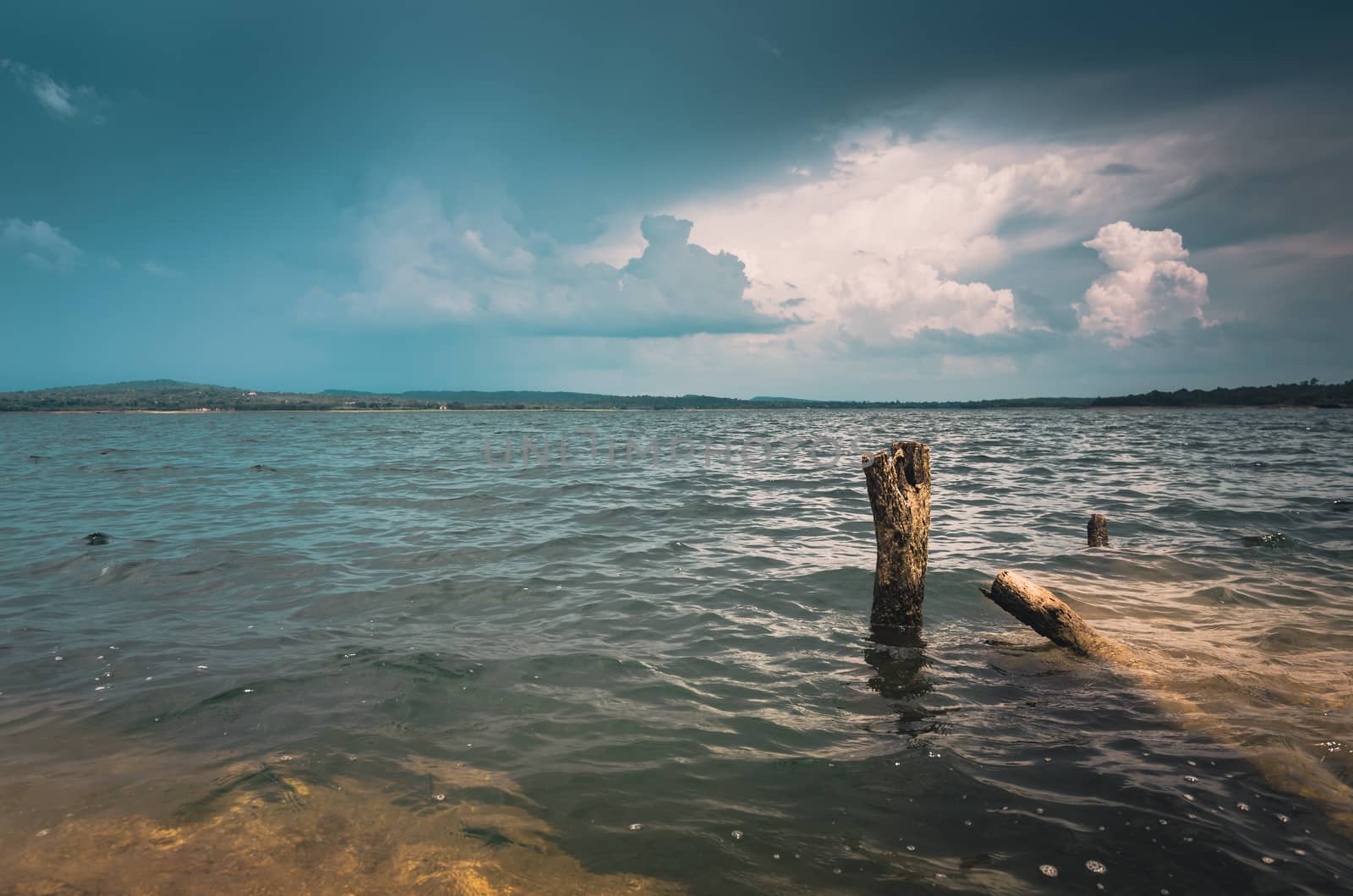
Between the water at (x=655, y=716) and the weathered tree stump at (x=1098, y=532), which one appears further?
the weathered tree stump at (x=1098, y=532)

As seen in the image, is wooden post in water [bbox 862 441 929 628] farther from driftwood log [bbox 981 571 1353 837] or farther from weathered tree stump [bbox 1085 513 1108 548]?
weathered tree stump [bbox 1085 513 1108 548]

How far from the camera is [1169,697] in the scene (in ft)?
24.0

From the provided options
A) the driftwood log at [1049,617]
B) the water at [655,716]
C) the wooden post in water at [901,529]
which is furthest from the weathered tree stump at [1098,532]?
the wooden post in water at [901,529]

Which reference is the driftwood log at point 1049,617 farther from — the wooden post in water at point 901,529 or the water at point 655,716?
the wooden post in water at point 901,529

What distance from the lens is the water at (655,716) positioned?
193 inches

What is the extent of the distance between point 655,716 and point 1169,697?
5.93m

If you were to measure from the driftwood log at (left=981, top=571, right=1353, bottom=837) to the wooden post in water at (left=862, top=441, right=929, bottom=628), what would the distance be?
1189 millimetres

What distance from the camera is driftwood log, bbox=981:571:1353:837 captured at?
5.50 metres

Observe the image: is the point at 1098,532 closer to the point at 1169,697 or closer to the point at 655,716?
the point at 1169,697

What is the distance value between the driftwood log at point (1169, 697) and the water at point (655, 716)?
54 mm

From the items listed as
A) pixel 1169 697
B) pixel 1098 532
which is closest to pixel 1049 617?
pixel 1169 697

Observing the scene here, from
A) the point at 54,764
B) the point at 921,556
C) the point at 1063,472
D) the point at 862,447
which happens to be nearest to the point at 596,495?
the point at 921,556

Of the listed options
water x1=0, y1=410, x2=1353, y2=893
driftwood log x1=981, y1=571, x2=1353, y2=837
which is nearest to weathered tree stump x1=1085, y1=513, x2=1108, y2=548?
water x1=0, y1=410, x2=1353, y2=893

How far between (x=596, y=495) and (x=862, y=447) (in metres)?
34.0
